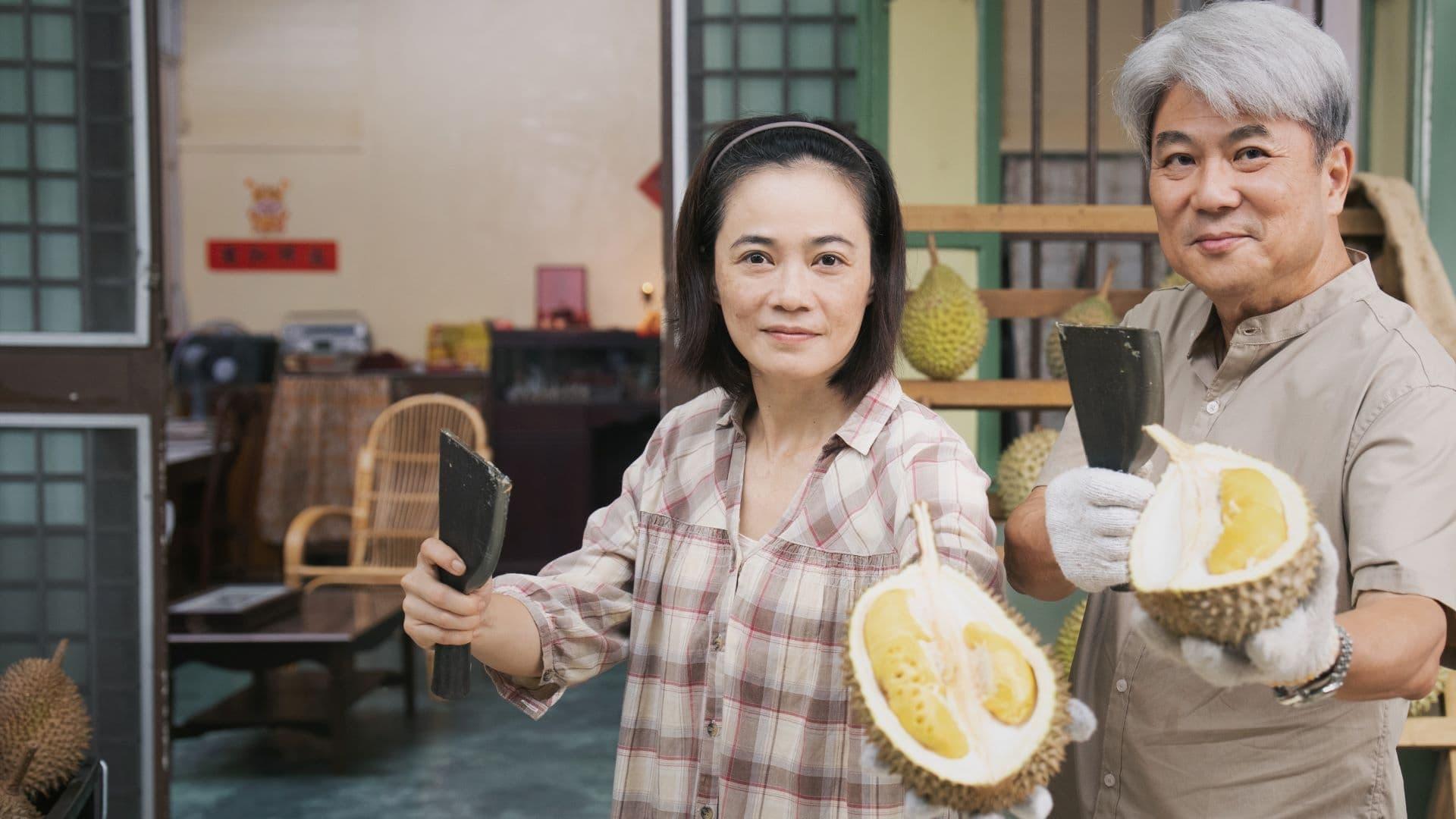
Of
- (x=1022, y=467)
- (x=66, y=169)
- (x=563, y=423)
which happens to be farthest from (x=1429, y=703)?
(x=563, y=423)

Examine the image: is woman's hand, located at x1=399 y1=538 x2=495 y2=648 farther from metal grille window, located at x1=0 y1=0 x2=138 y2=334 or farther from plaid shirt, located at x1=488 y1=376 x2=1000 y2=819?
metal grille window, located at x1=0 y1=0 x2=138 y2=334

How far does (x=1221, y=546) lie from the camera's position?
2.85ft

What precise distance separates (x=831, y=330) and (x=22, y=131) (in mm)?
2385

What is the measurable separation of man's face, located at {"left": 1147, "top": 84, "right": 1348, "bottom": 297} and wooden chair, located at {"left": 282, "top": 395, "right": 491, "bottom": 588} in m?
3.29

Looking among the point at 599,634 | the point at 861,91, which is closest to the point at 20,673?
the point at 599,634

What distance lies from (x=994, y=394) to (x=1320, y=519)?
1080mm

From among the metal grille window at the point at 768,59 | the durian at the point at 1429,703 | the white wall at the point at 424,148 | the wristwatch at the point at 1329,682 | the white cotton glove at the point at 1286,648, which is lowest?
the durian at the point at 1429,703

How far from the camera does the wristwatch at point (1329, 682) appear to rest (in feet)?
2.99

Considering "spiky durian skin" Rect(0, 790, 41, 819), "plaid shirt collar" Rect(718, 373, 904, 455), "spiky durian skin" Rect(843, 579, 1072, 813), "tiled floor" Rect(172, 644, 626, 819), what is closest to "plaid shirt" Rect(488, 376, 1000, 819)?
"plaid shirt collar" Rect(718, 373, 904, 455)

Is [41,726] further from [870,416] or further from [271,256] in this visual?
[271,256]

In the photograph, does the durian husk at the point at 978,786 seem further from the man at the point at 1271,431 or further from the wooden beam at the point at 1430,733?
the wooden beam at the point at 1430,733

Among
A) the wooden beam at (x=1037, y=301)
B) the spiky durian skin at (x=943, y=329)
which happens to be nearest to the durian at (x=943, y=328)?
the spiky durian skin at (x=943, y=329)

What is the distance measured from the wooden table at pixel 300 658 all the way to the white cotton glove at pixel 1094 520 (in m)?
2.78

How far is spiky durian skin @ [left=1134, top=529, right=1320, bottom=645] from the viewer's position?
32.8 inches
